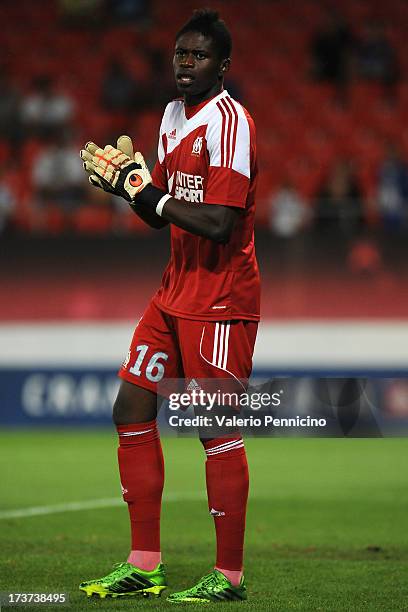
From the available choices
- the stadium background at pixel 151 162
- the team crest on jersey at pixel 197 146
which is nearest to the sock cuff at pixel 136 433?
the team crest on jersey at pixel 197 146

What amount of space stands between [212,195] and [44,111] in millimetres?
Result: 9511

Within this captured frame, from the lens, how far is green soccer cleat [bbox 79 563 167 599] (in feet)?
13.8

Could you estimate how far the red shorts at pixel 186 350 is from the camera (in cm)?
428

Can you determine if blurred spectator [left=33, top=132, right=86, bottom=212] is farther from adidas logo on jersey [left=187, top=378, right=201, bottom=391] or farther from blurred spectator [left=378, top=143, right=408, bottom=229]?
adidas logo on jersey [left=187, top=378, right=201, bottom=391]

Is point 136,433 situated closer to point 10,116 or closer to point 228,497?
point 228,497

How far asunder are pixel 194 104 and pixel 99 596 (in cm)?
181

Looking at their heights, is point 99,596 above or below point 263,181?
below

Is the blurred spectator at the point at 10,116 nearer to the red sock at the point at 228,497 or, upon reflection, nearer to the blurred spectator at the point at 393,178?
the blurred spectator at the point at 393,178

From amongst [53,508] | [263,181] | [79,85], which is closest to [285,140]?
[263,181]

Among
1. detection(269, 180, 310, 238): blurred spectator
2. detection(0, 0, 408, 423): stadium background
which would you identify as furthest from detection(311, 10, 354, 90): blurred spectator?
detection(269, 180, 310, 238): blurred spectator

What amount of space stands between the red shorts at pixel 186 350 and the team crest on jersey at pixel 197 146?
61 cm

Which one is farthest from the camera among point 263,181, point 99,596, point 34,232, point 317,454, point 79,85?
point 79,85

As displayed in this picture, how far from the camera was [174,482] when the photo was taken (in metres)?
7.61

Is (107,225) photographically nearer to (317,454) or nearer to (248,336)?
(317,454)
